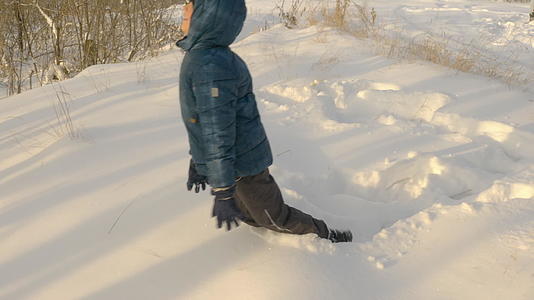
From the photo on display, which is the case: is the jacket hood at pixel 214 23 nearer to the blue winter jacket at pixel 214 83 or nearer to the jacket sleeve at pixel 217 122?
the blue winter jacket at pixel 214 83

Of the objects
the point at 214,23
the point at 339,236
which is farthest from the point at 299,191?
the point at 214,23

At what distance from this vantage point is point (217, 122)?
1.47 metres

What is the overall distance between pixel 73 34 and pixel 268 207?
5446 millimetres

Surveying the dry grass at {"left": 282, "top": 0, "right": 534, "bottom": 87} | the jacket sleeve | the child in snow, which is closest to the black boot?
the child in snow

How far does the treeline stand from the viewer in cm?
544

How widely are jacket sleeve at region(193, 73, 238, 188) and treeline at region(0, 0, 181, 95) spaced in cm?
426

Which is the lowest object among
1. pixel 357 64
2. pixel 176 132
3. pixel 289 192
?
pixel 289 192

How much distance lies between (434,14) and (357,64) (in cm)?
646

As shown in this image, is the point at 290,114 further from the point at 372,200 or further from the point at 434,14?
the point at 434,14

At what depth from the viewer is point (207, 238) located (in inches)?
75.9

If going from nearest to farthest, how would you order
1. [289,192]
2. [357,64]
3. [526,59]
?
[289,192]
[357,64]
[526,59]

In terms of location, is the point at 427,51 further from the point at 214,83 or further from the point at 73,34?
the point at 73,34

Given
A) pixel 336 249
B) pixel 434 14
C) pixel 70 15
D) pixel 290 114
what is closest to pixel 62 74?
pixel 70 15

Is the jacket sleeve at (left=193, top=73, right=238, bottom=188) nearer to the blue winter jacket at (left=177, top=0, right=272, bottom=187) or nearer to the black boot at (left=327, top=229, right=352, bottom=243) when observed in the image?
the blue winter jacket at (left=177, top=0, right=272, bottom=187)
